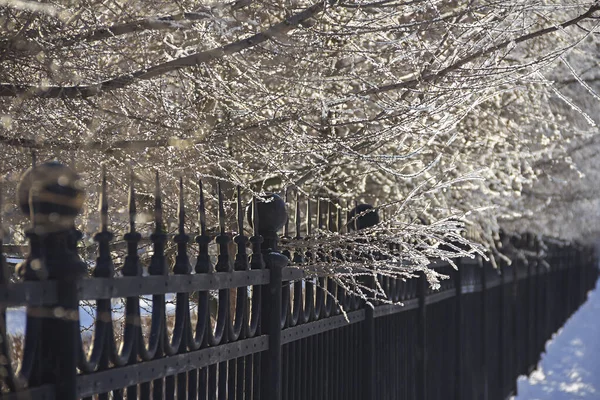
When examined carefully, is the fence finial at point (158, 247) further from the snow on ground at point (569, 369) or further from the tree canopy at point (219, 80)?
the snow on ground at point (569, 369)

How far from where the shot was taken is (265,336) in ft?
12.8

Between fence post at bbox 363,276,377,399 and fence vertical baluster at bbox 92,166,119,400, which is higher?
fence vertical baluster at bbox 92,166,119,400

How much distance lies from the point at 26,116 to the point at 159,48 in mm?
938

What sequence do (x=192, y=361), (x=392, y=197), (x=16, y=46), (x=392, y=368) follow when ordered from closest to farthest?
1. (x=192, y=361)
2. (x=16, y=46)
3. (x=392, y=368)
4. (x=392, y=197)

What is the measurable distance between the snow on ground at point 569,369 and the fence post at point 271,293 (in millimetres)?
11039

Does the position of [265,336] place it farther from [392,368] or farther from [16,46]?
[392,368]

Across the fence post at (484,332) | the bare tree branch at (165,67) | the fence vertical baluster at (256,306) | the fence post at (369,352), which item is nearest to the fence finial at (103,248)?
the bare tree branch at (165,67)

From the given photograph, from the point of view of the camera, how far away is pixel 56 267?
2359 mm

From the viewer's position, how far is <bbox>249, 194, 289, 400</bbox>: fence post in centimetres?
392

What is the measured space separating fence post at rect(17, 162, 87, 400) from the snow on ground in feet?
42.1

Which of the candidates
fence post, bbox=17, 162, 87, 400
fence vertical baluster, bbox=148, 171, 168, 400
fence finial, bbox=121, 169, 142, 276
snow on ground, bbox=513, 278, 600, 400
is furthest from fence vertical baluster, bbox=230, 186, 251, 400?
snow on ground, bbox=513, 278, 600, 400

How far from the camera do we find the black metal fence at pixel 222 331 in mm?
2352

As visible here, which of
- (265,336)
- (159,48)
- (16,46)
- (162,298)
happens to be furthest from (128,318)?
(159,48)

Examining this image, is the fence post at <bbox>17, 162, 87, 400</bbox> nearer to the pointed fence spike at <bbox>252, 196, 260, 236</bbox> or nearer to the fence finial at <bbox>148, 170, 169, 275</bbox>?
the fence finial at <bbox>148, 170, 169, 275</bbox>
